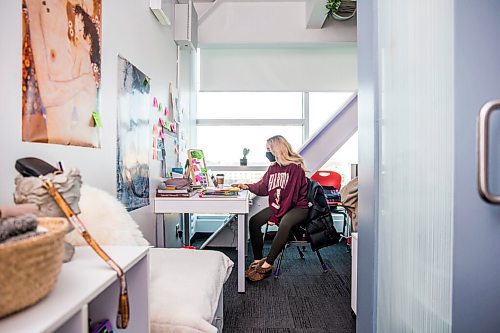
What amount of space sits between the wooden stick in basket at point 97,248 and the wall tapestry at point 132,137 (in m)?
1.26

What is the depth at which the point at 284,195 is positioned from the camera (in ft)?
10.8

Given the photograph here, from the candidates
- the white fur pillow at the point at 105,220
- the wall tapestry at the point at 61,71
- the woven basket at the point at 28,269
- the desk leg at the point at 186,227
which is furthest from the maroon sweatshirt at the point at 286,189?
the woven basket at the point at 28,269

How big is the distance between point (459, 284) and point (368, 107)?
89 centimetres

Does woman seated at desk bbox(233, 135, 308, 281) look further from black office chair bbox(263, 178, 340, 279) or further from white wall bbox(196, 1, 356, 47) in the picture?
white wall bbox(196, 1, 356, 47)

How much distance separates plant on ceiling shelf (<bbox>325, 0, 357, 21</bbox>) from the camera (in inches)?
151

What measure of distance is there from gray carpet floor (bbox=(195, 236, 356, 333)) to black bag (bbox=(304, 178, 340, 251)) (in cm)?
31

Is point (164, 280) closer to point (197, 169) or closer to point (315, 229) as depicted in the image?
point (315, 229)

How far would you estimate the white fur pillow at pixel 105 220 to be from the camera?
4.13ft

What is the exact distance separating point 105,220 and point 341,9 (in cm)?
366

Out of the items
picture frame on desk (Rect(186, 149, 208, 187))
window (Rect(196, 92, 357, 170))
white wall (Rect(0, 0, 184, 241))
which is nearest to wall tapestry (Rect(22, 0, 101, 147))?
white wall (Rect(0, 0, 184, 241))

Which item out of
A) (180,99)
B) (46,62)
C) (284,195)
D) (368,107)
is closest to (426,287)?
(368,107)

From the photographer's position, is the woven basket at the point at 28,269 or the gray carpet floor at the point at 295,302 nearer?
the woven basket at the point at 28,269

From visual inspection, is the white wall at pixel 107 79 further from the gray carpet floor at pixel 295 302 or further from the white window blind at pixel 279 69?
the white window blind at pixel 279 69

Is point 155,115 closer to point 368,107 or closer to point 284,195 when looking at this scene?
point 284,195
